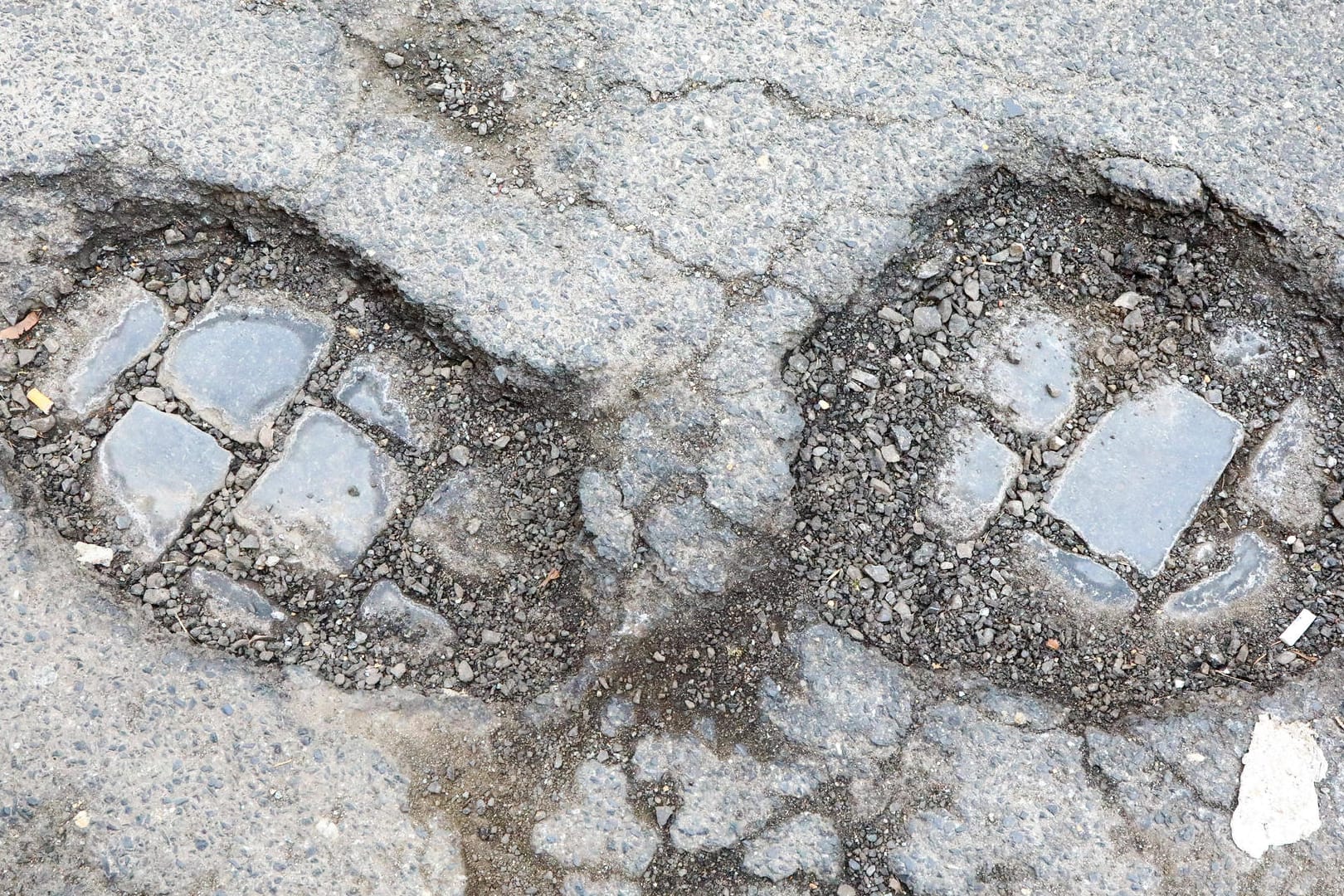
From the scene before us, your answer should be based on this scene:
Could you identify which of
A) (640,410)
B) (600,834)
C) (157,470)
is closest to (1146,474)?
(640,410)

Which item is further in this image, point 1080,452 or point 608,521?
point 1080,452

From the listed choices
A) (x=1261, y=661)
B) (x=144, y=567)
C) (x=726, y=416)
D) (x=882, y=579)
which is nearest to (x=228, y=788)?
(x=144, y=567)

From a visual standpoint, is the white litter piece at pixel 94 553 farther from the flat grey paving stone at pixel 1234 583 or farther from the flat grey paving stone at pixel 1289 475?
the flat grey paving stone at pixel 1289 475

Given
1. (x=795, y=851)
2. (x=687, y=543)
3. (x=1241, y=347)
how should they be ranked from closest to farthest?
1. (x=795, y=851)
2. (x=687, y=543)
3. (x=1241, y=347)

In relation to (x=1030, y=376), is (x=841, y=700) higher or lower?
lower

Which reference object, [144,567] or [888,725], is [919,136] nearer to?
[888,725]

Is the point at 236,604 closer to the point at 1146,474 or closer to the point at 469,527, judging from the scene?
the point at 469,527

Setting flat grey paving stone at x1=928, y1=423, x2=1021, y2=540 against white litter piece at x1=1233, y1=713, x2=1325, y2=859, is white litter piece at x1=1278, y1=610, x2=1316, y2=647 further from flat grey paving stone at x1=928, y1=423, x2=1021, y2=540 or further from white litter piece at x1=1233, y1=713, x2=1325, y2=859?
flat grey paving stone at x1=928, y1=423, x2=1021, y2=540
